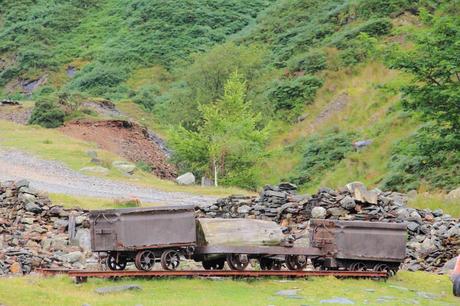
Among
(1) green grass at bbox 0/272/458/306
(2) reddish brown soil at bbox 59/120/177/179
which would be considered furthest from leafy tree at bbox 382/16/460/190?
(2) reddish brown soil at bbox 59/120/177/179

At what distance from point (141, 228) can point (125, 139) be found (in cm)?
3629

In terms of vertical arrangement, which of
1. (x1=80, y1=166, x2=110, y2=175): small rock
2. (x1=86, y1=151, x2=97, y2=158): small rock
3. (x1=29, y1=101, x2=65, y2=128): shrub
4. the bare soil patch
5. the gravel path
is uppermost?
the bare soil patch

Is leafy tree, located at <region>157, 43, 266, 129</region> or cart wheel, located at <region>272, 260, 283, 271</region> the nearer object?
cart wheel, located at <region>272, 260, 283, 271</region>

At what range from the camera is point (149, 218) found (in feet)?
46.9

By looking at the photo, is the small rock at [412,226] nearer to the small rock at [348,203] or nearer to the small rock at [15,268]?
the small rock at [348,203]

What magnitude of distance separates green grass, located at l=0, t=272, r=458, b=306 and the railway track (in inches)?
5.1

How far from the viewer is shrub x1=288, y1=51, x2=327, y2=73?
61500 millimetres

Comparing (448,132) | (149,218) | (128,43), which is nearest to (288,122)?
(448,132)

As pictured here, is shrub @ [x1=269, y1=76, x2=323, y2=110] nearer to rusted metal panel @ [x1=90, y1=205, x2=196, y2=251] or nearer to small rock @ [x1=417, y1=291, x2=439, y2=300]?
small rock @ [x1=417, y1=291, x2=439, y2=300]

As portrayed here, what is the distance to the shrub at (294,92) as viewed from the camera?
189 feet

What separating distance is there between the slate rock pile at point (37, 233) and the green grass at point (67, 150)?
951 centimetres

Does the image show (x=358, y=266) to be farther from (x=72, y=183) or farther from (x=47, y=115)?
(x=47, y=115)

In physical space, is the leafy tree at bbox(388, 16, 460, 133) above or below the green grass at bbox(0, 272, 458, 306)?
above

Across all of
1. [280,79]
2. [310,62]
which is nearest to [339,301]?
[310,62]
